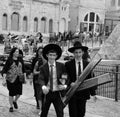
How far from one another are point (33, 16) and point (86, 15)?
13075 mm

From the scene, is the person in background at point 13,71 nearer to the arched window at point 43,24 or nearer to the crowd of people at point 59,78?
the crowd of people at point 59,78

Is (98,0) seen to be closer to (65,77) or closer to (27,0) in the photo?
(27,0)

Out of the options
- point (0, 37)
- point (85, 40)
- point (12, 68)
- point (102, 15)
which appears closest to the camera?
point (12, 68)

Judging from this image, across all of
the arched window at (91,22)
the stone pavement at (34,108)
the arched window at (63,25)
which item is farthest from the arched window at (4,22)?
the stone pavement at (34,108)

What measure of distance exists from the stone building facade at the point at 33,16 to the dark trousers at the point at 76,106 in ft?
114

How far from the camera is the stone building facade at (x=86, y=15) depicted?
52.7 meters

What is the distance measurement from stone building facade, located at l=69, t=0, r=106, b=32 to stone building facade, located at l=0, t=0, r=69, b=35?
5289 millimetres

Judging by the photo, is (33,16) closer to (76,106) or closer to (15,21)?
(15,21)

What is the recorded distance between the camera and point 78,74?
569cm

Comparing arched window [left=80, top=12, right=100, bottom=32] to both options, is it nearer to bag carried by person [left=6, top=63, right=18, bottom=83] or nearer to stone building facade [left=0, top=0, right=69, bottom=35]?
stone building facade [left=0, top=0, right=69, bottom=35]

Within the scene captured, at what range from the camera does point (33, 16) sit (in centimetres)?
4388

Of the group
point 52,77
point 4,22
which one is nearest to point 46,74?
point 52,77

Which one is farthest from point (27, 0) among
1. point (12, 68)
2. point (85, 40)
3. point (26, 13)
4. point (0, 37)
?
point (12, 68)

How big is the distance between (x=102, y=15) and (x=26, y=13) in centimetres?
1711
